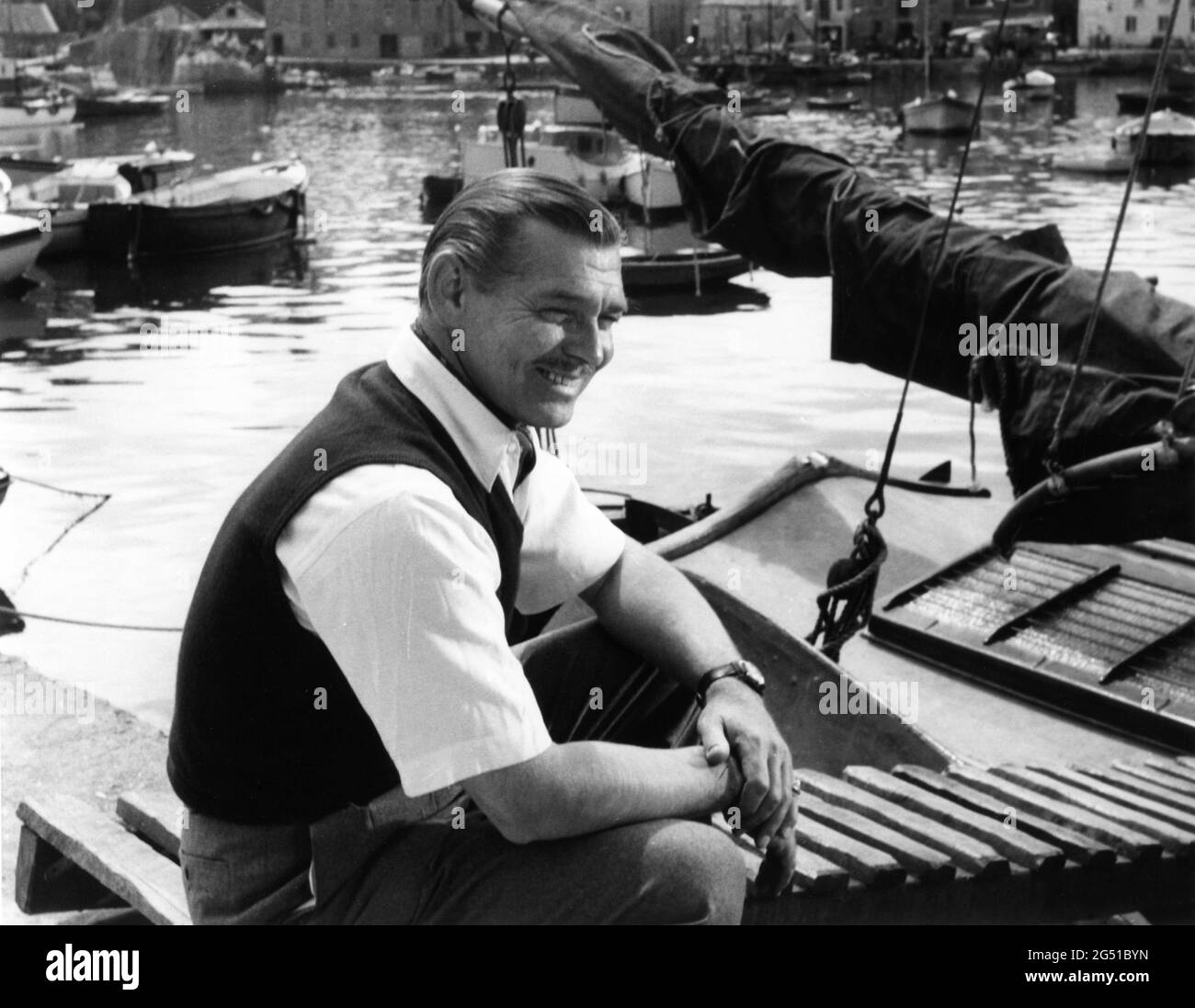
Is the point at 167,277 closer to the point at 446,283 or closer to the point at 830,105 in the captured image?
the point at 446,283

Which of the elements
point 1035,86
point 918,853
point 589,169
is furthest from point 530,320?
point 1035,86

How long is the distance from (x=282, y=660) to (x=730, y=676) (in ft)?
2.93

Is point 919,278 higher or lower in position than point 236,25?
lower

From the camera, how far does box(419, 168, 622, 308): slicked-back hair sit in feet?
8.57

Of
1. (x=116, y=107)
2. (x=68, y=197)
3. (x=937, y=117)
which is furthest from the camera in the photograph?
(x=116, y=107)

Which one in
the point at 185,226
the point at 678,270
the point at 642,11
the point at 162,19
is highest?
the point at 162,19

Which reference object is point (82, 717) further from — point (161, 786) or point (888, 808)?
point (888, 808)

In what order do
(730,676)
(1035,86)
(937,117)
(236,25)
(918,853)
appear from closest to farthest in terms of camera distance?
(730,676)
(918,853)
(937,117)
(1035,86)
(236,25)

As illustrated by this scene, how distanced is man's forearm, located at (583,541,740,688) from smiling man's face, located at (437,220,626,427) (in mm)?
498

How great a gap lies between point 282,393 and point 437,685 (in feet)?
65.9

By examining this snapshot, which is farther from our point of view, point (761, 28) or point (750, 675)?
point (761, 28)

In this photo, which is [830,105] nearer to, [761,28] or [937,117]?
[937,117]

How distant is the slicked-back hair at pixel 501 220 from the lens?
2.61m

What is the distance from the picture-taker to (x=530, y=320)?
265 cm
